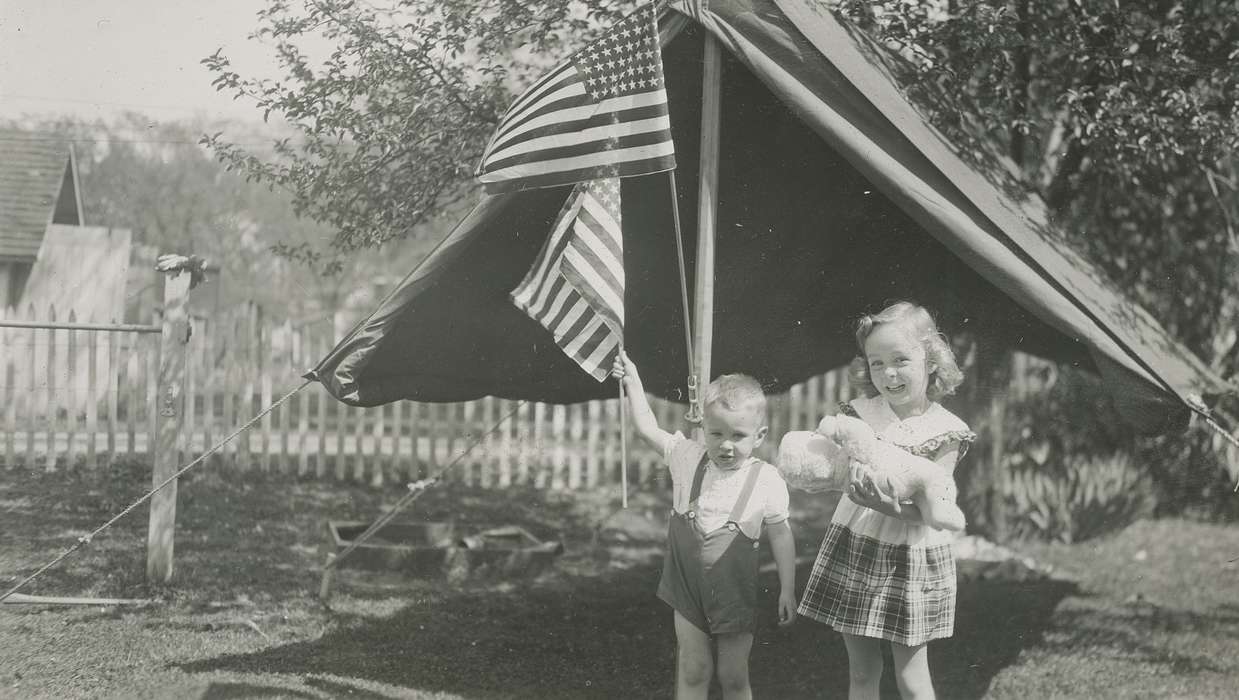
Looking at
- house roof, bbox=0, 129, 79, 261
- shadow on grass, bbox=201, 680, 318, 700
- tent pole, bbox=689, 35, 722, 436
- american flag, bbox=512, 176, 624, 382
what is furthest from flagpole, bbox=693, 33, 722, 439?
house roof, bbox=0, 129, 79, 261

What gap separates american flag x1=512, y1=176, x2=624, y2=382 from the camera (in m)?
3.85

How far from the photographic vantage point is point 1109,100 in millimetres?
5832

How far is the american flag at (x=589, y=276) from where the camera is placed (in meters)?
3.85

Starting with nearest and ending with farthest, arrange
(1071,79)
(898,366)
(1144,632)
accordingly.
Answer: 1. (898,366)
2. (1144,632)
3. (1071,79)

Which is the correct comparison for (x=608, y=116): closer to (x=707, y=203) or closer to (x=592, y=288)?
(x=707, y=203)

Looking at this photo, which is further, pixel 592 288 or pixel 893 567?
pixel 592 288

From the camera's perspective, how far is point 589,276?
3844mm

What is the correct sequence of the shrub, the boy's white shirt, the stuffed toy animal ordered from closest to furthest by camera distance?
1. the stuffed toy animal
2. the boy's white shirt
3. the shrub

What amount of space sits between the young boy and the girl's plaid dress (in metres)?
0.26

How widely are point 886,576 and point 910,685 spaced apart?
1.23 ft

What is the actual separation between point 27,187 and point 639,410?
1500 centimetres

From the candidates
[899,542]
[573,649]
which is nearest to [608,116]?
[899,542]

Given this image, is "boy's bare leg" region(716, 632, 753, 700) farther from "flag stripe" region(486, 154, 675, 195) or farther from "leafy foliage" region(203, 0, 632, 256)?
"leafy foliage" region(203, 0, 632, 256)

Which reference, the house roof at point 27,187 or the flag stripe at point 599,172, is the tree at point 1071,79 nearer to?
the flag stripe at point 599,172
